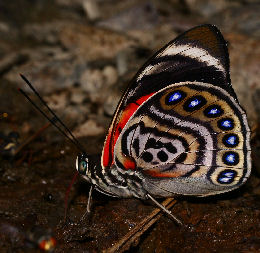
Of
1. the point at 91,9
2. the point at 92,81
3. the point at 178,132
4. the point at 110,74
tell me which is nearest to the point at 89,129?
the point at 92,81

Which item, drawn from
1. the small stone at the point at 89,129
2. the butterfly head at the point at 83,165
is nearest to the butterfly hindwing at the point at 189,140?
the butterfly head at the point at 83,165

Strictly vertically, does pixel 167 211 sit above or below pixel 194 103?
below

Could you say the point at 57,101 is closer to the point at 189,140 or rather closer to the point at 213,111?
the point at 189,140

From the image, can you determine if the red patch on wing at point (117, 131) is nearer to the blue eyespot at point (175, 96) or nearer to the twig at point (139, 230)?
the blue eyespot at point (175, 96)

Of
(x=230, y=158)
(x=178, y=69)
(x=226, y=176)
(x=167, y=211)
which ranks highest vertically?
(x=178, y=69)

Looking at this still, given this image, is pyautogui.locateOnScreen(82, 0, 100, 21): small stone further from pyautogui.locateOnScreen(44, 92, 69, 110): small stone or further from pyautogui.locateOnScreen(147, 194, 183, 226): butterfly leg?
pyautogui.locateOnScreen(147, 194, 183, 226): butterfly leg

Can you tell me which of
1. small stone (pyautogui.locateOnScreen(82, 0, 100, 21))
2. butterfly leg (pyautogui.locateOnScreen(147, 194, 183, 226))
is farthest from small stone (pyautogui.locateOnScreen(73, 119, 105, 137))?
small stone (pyautogui.locateOnScreen(82, 0, 100, 21))

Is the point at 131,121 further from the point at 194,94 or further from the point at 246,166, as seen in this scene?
the point at 246,166
